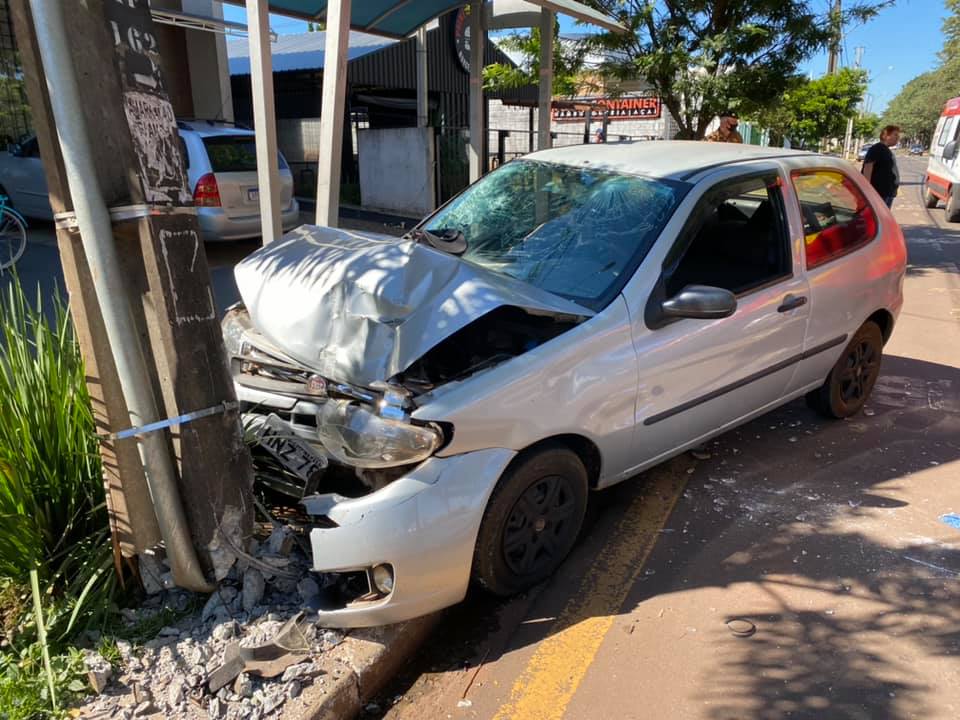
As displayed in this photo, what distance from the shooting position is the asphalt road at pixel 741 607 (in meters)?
2.66

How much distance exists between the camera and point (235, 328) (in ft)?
11.7

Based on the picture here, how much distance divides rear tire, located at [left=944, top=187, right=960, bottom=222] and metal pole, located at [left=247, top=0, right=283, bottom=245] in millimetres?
15542

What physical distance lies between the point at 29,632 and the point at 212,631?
627 mm

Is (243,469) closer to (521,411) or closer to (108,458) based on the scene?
(108,458)

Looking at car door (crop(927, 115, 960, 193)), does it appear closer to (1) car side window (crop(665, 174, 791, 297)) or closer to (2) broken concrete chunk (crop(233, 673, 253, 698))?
(1) car side window (crop(665, 174, 791, 297))

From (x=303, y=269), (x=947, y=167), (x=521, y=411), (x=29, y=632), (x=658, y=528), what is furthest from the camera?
(x=947, y=167)

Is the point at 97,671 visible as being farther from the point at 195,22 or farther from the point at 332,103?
the point at 195,22

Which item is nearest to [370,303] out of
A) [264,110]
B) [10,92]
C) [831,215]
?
[264,110]

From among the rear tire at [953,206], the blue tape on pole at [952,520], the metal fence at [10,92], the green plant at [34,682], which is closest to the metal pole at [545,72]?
the blue tape on pole at [952,520]

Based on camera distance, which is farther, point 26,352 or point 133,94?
point 26,352

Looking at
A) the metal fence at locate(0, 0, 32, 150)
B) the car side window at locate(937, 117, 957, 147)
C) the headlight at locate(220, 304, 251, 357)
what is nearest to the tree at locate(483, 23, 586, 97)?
the metal fence at locate(0, 0, 32, 150)

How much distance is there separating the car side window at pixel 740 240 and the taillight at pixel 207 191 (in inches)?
252

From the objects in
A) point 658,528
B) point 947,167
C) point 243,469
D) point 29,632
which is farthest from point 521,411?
point 947,167

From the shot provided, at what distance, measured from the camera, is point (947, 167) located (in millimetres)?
16297
